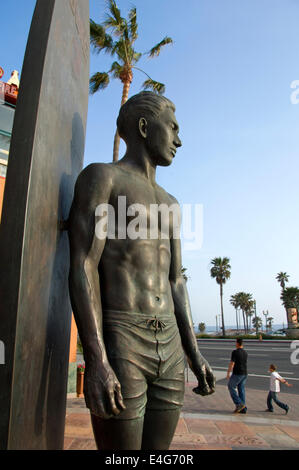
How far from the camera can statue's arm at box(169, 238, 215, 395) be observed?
1.93 meters

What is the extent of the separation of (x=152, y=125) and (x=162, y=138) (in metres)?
0.09

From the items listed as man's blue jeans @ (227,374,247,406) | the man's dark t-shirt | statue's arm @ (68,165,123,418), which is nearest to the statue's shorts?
statue's arm @ (68,165,123,418)

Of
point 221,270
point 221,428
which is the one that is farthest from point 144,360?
point 221,270

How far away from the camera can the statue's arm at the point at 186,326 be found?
193 centimetres

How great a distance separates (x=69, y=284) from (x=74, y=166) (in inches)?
24.8

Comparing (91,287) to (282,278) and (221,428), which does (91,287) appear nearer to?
(221,428)

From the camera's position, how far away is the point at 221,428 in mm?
5938

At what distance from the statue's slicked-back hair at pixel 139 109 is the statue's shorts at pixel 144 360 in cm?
111

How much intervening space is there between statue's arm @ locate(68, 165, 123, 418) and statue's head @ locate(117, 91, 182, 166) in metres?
0.42

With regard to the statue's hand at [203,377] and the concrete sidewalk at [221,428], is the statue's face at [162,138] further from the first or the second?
the concrete sidewalk at [221,428]

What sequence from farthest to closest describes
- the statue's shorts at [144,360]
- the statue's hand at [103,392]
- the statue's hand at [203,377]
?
the statue's hand at [203,377] < the statue's shorts at [144,360] < the statue's hand at [103,392]

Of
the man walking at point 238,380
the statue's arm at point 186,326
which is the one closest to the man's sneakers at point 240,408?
→ the man walking at point 238,380

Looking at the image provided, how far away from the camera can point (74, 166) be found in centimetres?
179
